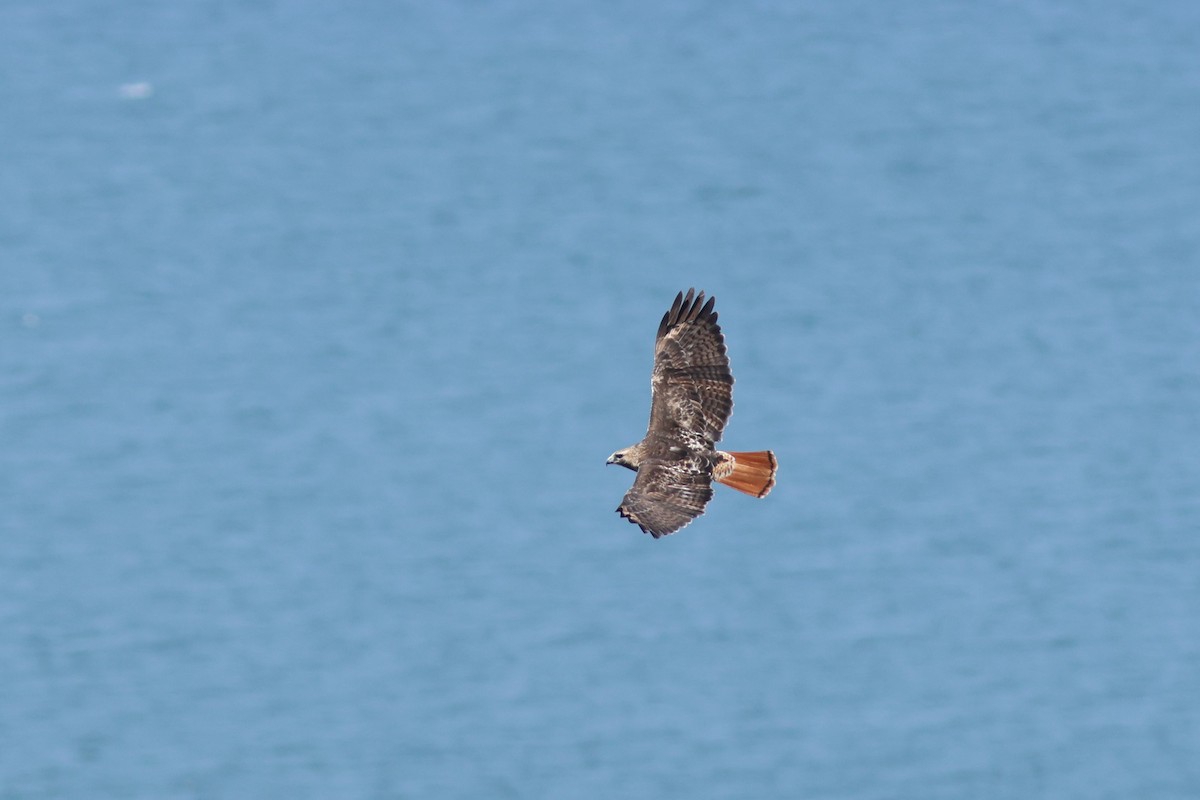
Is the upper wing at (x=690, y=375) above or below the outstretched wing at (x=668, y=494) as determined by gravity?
above

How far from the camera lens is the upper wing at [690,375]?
10.7 meters

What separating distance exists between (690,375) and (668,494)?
842mm

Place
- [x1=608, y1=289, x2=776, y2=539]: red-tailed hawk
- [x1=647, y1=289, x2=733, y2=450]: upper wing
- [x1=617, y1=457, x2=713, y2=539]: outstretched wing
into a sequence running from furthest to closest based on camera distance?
[x1=647, y1=289, x2=733, y2=450]: upper wing, [x1=608, y1=289, x2=776, y2=539]: red-tailed hawk, [x1=617, y1=457, x2=713, y2=539]: outstretched wing

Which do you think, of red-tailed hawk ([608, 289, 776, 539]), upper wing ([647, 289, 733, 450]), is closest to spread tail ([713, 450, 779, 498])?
red-tailed hawk ([608, 289, 776, 539])

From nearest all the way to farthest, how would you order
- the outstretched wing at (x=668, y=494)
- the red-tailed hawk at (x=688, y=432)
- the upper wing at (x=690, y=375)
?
the outstretched wing at (x=668, y=494) < the red-tailed hawk at (x=688, y=432) < the upper wing at (x=690, y=375)

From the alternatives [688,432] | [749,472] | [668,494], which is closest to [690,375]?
[688,432]

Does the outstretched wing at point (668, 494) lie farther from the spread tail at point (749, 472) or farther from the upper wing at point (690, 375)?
the upper wing at point (690, 375)

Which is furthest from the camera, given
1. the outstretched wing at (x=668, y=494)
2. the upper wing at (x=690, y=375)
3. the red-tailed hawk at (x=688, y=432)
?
the upper wing at (x=690, y=375)

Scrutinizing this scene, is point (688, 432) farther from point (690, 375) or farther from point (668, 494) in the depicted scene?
point (668, 494)

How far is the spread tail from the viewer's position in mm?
10320

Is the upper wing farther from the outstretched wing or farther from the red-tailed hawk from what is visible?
the outstretched wing

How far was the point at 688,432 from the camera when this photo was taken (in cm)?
1059

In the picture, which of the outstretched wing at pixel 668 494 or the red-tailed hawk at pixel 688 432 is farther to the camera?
the red-tailed hawk at pixel 688 432

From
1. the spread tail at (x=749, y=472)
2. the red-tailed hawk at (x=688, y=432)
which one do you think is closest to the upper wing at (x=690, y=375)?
the red-tailed hawk at (x=688, y=432)
